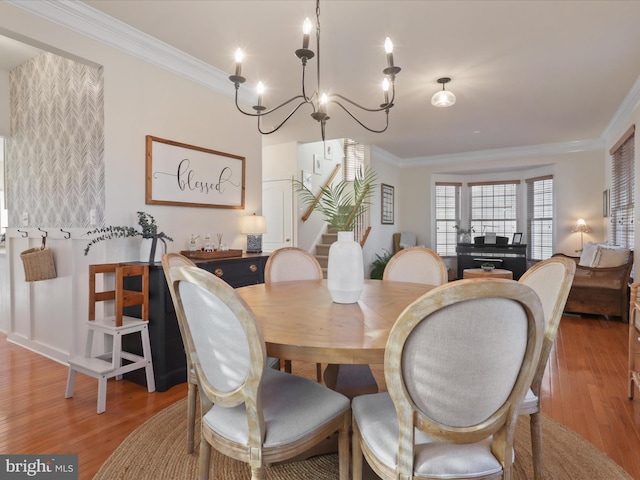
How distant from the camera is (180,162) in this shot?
3.17 meters

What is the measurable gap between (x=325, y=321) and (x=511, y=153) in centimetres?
668

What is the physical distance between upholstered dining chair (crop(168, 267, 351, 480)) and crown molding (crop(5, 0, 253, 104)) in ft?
7.59

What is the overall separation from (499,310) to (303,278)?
187 centimetres

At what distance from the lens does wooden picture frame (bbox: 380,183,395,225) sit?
700cm

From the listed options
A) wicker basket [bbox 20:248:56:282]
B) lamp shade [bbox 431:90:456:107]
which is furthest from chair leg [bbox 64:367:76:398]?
lamp shade [bbox 431:90:456:107]

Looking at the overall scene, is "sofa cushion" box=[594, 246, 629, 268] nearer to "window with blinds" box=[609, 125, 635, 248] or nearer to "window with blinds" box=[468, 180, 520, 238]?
"window with blinds" box=[609, 125, 635, 248]

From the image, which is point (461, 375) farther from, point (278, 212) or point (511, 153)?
point (511, 153)

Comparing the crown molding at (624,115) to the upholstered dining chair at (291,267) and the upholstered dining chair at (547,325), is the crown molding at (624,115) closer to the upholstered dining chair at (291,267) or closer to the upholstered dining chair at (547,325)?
the upholstered dining chair at (547,325)

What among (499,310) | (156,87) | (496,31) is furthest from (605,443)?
(156,87)

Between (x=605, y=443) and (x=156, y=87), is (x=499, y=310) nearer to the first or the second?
(x=605, y=443)

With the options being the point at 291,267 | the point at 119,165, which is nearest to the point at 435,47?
the point at 291,267

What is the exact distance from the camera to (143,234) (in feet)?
9.00

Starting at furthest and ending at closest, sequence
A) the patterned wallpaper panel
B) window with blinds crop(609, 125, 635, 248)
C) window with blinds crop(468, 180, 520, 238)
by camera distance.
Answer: window with blinds crop(468, 180, 520, 238) → window with blinds crop(609, 125, 635, 248) → the patterned wallpaper panel

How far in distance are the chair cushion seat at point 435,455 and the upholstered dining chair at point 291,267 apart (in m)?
1.47
